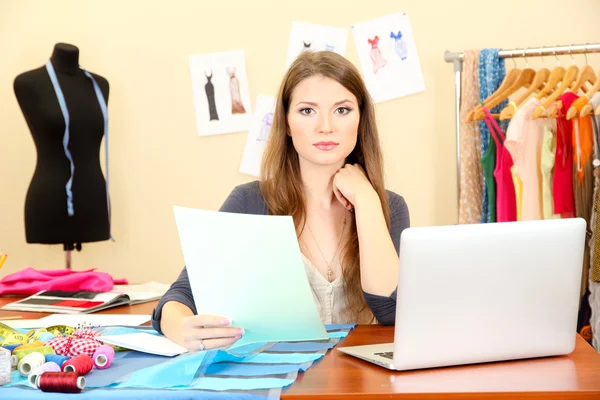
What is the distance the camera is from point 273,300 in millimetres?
1295

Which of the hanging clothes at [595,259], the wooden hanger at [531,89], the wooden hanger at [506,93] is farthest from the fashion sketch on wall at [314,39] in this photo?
the hanging clothes at [595,259]

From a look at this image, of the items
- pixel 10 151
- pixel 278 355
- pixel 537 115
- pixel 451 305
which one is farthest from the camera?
pixel 10 151

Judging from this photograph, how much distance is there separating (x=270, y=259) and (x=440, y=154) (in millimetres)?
2414

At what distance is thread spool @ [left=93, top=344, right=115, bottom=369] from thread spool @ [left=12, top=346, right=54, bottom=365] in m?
0.08

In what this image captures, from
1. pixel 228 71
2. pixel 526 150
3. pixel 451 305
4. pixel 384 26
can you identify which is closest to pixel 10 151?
pixel 228 71

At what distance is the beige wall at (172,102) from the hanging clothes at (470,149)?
324mm

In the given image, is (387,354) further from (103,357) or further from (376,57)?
(376,57)

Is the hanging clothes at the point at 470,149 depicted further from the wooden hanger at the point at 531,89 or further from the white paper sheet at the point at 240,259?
the white paper sheet at the point at 240,259

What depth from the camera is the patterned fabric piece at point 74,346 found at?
1.28 meters

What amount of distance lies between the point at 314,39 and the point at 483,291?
2591 mm

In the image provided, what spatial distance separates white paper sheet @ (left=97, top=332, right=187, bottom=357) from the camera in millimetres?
1338

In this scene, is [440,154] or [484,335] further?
[440,154]

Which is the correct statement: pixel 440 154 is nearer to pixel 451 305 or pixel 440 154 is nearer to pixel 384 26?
pixel 384 26

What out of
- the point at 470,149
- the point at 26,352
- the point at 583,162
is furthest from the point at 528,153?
the point at 26,352
